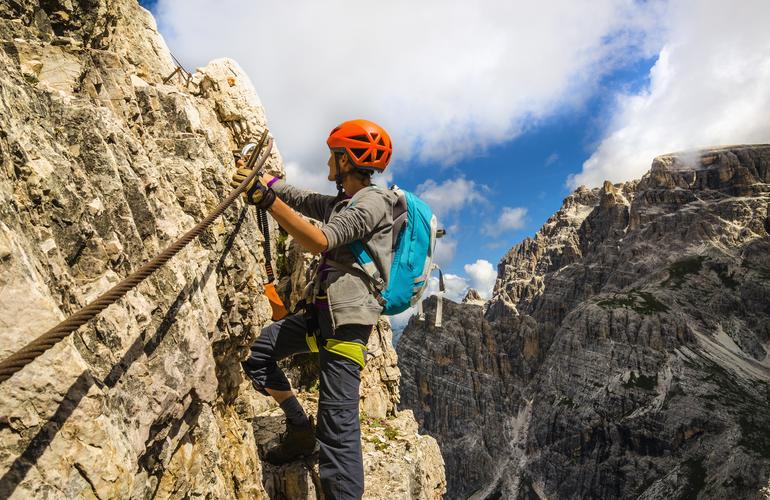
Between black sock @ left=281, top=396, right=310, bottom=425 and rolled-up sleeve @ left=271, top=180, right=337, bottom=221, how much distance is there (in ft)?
11.8

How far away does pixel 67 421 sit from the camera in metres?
3.75

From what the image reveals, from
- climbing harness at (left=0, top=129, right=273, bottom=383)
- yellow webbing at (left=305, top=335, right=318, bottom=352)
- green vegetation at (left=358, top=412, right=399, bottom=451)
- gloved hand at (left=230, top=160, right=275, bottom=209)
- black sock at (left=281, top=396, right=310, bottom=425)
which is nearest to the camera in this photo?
climbing harness at (left=0, top=129, right=273, bottom=383)

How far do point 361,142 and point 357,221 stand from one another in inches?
61.3

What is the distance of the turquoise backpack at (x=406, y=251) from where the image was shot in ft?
21.7

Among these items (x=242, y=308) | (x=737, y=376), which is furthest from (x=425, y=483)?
(x=737, y=376)

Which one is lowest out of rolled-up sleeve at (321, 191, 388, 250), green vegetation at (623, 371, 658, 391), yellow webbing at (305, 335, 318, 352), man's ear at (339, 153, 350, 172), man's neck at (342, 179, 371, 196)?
yellow webbing at (305, 335, 318, 352)

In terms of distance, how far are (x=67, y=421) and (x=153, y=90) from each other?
8.78 metres

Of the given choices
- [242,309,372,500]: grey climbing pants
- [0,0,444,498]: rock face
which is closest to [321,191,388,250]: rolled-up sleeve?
[242,309,372,500]: grey climbing pants

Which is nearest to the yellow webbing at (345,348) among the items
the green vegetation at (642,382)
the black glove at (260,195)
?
A: the black glove at (260,195)

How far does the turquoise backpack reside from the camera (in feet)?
21.7

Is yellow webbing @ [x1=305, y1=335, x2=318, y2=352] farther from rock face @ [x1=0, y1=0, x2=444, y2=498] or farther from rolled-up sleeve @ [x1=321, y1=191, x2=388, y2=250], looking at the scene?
rolled-up sleeve @ [x1=321, y1=191, x2=388, y2=250]

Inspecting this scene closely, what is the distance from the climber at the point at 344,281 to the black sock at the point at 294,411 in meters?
1.81

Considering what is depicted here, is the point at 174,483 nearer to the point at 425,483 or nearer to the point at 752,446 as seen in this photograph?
the point at 425,483

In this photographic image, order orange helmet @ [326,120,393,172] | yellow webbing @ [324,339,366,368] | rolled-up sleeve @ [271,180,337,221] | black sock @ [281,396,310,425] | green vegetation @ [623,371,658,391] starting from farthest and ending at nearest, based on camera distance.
Result: 1. green vegetation @ [623,371,658,391]
2. black sock @ [281,396,310,425]
3. rolled-up sleeve @ [271,180,337,221]
4. orange helmet @ [326,120,393,172]
5. yellow webbing @ [324,339,366,368]
